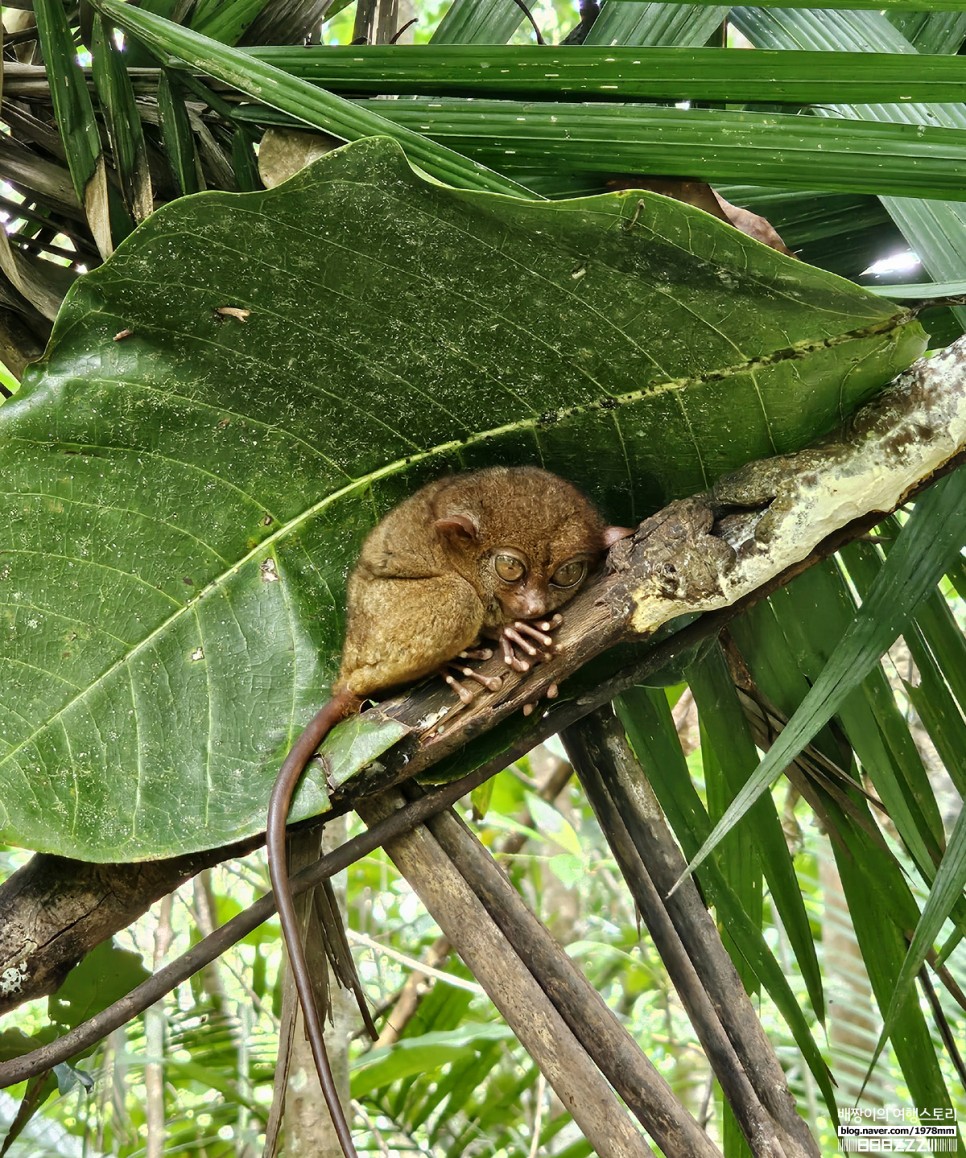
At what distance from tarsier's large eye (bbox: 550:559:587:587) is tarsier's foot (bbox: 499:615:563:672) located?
0.28 meters

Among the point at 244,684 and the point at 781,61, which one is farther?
the point at 244,684

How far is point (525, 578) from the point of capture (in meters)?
2.27

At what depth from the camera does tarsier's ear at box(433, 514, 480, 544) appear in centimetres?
211

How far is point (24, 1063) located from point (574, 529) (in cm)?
140

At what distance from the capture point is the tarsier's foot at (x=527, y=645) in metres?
1.67

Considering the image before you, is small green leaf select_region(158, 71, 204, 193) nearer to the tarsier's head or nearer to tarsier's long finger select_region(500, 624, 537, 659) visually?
the tarsier's head

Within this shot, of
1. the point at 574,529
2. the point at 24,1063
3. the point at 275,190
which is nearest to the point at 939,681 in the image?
the point at 574,529

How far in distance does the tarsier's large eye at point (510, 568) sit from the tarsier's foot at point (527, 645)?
28 cm

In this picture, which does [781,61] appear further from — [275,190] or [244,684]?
[244,684]

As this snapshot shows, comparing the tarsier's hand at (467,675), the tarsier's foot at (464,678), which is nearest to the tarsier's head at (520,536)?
→ the tarsier's hand at (467,675)

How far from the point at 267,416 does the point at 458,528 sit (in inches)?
20.4

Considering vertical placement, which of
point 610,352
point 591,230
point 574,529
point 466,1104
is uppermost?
point 591,230

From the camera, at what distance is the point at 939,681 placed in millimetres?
1961

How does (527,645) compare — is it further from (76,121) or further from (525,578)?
(76,121)
